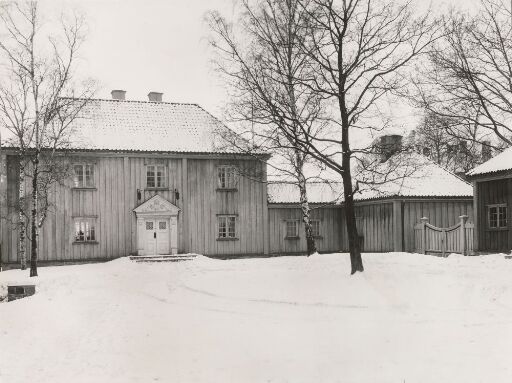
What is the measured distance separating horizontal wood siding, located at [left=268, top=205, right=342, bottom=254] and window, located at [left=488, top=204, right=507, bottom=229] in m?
9.93

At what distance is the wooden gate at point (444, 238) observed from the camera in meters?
23.7

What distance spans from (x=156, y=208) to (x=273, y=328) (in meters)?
17.6

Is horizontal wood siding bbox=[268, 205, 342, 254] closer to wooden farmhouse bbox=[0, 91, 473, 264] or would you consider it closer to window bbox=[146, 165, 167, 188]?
wooden farmhouse bbox=[0, 91, 473, 264]

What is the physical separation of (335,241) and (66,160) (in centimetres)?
1527

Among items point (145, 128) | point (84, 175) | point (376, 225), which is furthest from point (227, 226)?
point (376, 225)

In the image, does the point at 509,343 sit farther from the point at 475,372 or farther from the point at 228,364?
the point at 228,364

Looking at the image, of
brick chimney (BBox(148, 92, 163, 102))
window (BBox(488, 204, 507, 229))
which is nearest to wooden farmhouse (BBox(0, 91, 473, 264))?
brick chimney (BBox(148, 92, 163, 102))

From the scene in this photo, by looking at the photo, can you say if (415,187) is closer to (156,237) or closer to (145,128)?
(156,237)

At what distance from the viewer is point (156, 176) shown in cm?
2838

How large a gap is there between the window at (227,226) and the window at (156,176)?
338 centimetres

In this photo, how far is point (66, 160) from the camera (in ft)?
88.0

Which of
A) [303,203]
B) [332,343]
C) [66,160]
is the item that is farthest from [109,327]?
[66,160]

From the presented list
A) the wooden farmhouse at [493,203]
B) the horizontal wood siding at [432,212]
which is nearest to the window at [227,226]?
the horizontal wood siding at [432,212]

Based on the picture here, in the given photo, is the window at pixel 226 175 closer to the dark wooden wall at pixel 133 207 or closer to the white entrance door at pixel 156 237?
the dark wooden wall at pixel 133 207
